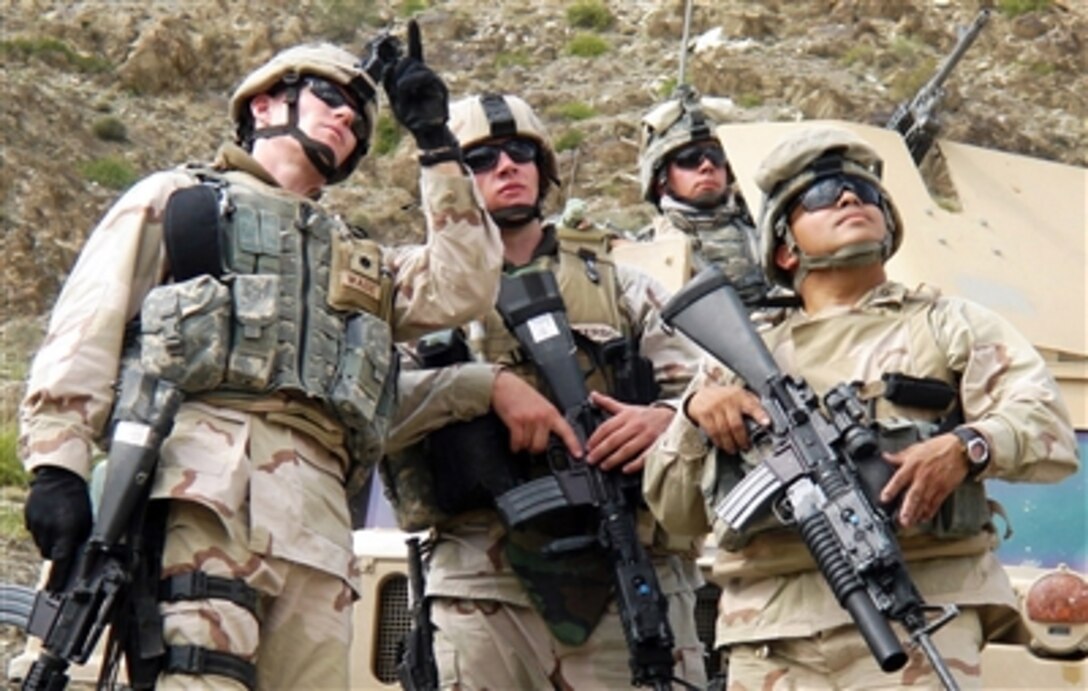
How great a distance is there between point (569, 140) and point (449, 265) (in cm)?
1780

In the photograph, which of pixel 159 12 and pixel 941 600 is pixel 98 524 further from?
pixel 159 12

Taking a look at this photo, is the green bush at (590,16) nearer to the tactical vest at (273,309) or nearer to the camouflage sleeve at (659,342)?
the camouflage sleeve at (659,342)

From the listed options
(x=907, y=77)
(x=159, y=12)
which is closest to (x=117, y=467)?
(x=907, y=77)

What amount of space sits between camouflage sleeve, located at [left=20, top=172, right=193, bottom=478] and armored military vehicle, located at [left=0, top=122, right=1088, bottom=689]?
33.5 inches

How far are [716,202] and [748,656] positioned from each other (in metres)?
2.76

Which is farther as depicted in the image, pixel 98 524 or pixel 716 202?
pixel 716 202

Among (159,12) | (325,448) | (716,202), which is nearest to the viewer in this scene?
(325,448)

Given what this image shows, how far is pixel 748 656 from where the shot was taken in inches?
185

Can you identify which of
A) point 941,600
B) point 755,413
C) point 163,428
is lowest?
point 941,600

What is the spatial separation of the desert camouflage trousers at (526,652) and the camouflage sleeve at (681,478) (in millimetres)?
514

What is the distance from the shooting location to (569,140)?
22766mm

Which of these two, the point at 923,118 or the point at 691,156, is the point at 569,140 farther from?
the point at 691,156

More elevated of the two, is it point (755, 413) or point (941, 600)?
point (755, 413)

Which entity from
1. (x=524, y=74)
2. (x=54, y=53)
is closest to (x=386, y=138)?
(x=524, y=74)
